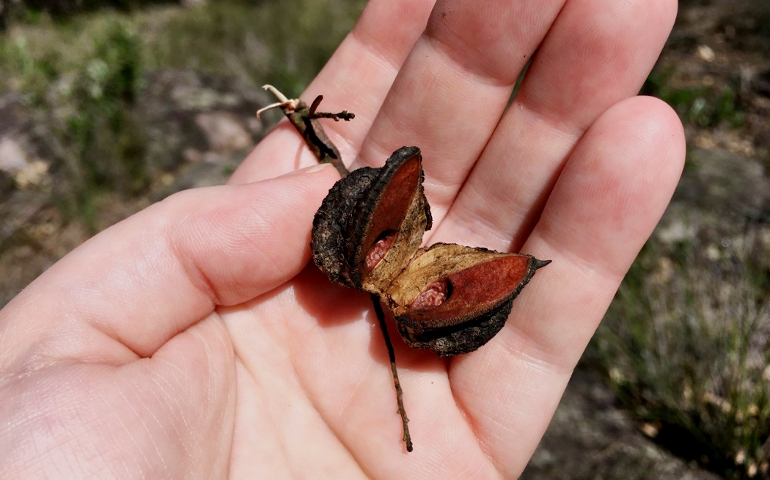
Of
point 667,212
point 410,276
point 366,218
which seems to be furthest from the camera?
point 667,212

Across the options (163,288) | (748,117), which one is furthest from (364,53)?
(748,117)

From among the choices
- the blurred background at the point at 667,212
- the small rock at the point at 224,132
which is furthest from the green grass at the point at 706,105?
the small rock at the point at 224,132

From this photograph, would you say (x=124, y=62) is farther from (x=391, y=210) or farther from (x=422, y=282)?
(x=422, y=282)

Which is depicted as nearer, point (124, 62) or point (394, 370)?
point (394, 370)

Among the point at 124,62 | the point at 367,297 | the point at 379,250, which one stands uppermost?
the point at 379,250

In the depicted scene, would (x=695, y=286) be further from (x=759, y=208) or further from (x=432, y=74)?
(x=432, y=74)

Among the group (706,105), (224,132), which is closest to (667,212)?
(706,105)

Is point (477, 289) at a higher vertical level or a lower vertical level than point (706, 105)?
higher
